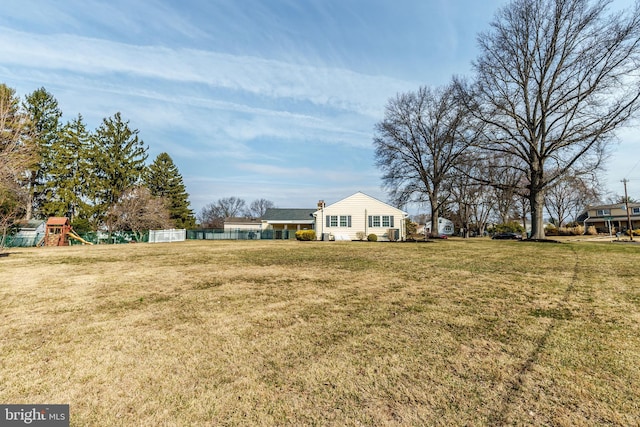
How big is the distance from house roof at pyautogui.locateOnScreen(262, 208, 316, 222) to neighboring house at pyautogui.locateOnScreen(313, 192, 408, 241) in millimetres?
13129

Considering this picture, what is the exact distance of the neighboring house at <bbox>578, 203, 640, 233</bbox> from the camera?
46.8m

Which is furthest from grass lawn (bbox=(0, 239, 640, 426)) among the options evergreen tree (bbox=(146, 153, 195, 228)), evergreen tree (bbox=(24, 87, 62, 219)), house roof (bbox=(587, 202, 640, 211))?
house roof (bbox=(587, 202, 640, 211))

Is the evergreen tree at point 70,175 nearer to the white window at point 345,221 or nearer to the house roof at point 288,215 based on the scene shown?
the house roof at point 288,215

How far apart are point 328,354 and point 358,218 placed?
2551cm

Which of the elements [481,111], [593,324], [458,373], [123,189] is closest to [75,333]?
[458,373]

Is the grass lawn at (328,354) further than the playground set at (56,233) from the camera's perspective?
No

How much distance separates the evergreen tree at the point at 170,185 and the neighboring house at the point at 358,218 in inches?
1048

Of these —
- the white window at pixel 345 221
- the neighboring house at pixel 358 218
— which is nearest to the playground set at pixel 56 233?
the neighboring house at pixel 358 218

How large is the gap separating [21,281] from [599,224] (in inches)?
2774

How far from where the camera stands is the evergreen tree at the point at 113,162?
3338 cm

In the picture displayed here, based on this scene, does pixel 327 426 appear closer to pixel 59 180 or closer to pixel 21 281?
pixel 21 281

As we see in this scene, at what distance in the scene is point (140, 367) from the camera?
2.85 m

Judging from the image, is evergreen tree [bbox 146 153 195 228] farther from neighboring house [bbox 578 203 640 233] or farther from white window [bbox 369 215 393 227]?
neighboring house [bbox 578 203 640 233]

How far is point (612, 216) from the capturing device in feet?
158
